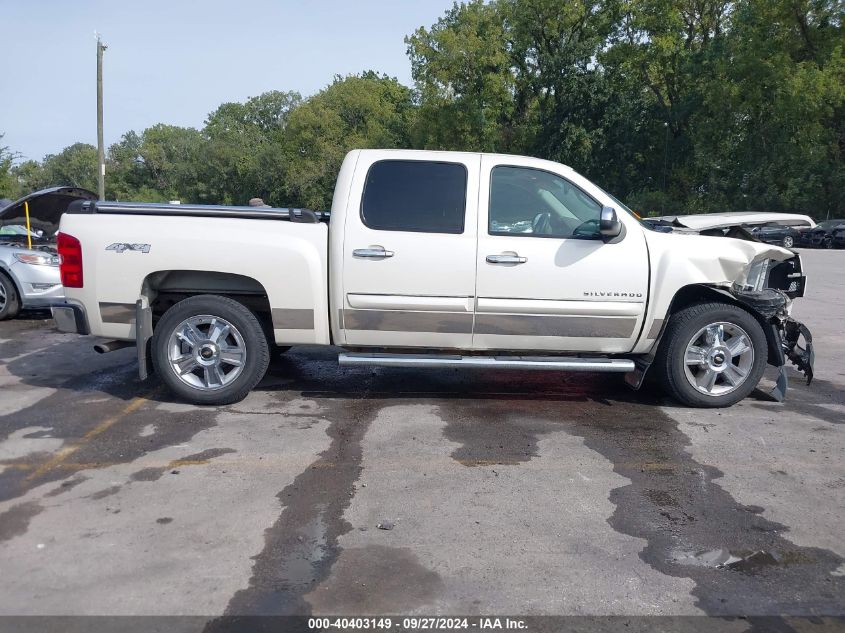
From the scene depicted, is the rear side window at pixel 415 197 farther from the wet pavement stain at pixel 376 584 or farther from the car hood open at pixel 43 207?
the car hood open at pixel 43 207

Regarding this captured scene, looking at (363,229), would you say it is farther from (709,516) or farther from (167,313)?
(709,516)

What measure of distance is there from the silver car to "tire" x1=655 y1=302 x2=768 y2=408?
25.3 feet

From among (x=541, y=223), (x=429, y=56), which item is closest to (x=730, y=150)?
(x=429, y=56)

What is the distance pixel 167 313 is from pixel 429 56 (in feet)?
153

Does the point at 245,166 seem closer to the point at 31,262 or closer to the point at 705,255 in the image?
the point at 31,262

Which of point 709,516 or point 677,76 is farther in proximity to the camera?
point 677,76

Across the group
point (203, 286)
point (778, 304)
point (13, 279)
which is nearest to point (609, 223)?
point (778, 304)

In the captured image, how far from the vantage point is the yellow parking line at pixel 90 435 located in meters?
5.02

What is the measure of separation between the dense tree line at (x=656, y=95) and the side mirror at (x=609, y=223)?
32.8 m

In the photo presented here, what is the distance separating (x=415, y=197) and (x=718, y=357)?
107 inches

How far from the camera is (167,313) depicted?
6.28 metres

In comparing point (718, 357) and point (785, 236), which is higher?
point (785, 236)

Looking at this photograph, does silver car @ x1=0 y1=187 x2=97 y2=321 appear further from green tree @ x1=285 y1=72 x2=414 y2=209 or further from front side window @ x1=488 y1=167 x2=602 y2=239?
green tree @ x1=285 y1=72 x2=414 y2=209

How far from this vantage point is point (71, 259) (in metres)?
6.23
